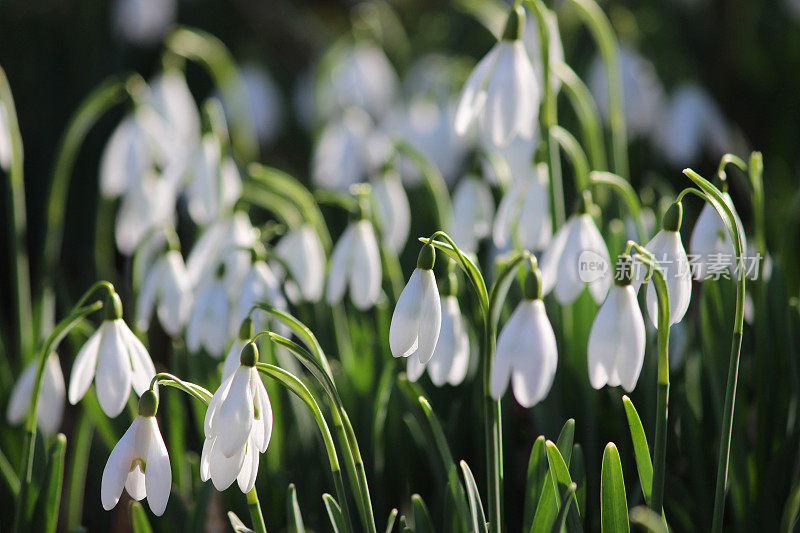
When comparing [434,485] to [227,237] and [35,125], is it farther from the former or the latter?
[35,125]

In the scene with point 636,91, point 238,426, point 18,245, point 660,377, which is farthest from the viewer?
point 636,91

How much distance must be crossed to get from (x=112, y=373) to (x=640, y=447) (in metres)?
0.73

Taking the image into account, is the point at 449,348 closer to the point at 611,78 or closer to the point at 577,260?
the point at 577,260

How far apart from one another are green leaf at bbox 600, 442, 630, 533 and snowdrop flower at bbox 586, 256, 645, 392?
109mm

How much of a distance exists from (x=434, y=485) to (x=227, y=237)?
0.62 meters

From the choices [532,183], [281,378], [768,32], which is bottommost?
[281,378]

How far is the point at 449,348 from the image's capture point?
3.85 feet

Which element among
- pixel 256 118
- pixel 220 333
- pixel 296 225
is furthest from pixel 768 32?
pixel 220 333

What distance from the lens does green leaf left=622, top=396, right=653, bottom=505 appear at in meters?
1.06

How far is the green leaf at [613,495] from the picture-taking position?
106 centimetres

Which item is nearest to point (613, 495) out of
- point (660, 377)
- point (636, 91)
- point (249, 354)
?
point (660, 377)

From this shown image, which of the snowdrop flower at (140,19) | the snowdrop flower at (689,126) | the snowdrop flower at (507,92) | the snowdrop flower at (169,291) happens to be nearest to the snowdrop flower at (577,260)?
the snowdrop flower at (507,92)

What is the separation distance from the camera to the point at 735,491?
52.4 inches

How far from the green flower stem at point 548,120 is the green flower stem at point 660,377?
50 centimetres
